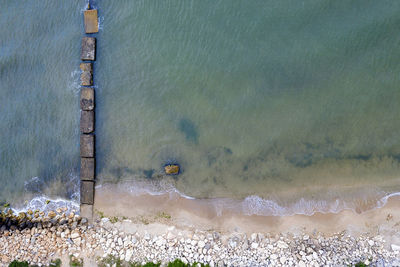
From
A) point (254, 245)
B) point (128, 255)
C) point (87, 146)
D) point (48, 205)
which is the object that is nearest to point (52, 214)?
point (48, 205)

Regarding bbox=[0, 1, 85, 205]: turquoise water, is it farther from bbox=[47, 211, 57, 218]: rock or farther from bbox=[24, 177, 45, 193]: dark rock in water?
bbox=[47, 211, 57, 218]: rock

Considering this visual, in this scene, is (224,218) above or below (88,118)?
below

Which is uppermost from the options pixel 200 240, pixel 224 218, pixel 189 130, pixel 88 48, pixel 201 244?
pixel 88 48

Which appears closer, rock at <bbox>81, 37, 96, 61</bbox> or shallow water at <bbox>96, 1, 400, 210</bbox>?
shallow water at <bbox>96, 1, 400, 210</bbox>

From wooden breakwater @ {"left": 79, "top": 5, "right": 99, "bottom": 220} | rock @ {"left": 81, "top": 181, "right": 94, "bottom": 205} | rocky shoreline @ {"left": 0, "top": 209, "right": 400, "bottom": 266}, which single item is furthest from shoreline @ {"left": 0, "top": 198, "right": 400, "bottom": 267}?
wooden breakwater @ {"left": 79, "top": 5, "right": 99, "bottom": 220}

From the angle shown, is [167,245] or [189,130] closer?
[167,245]

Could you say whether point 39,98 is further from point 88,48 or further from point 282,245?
point 282,245

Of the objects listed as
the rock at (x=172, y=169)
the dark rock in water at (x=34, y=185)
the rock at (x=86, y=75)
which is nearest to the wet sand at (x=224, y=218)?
the rock at (x=172, y=169)
